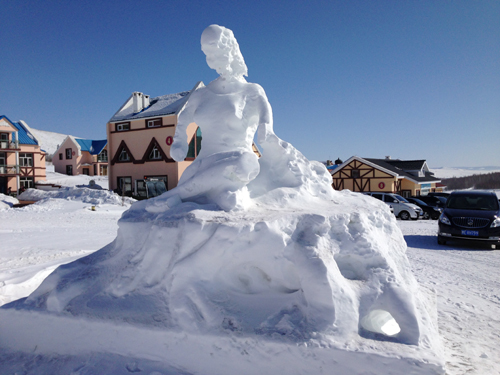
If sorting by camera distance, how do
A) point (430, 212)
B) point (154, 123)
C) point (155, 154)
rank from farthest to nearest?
1. point (155, 154)
2. point (154, 123)
3. point (430, 212)

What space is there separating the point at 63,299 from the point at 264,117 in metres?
2.81

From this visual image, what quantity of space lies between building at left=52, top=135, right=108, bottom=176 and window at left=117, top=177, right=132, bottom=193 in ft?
41.9

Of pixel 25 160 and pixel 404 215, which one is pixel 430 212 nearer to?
pixel 404 215

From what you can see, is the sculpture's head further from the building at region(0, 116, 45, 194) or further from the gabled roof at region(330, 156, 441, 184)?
the building at region(0, 116, 45, 194)

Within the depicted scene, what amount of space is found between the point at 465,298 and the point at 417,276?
1026 mm

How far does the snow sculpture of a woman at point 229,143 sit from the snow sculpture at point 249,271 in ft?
0.05

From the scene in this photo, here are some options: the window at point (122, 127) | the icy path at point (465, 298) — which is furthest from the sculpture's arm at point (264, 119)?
the window at point (122, 127)

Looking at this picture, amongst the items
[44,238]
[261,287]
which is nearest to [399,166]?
[44,238]

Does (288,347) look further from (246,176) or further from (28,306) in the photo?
(28,306)

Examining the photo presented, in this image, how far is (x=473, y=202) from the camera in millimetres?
9078

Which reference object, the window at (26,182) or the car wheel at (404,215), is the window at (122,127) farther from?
the car wheel at (404,215)

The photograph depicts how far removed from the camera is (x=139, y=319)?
2.73 m

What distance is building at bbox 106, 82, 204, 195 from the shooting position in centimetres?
1998

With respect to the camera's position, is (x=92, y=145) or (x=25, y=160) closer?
(x=25, y=160)
